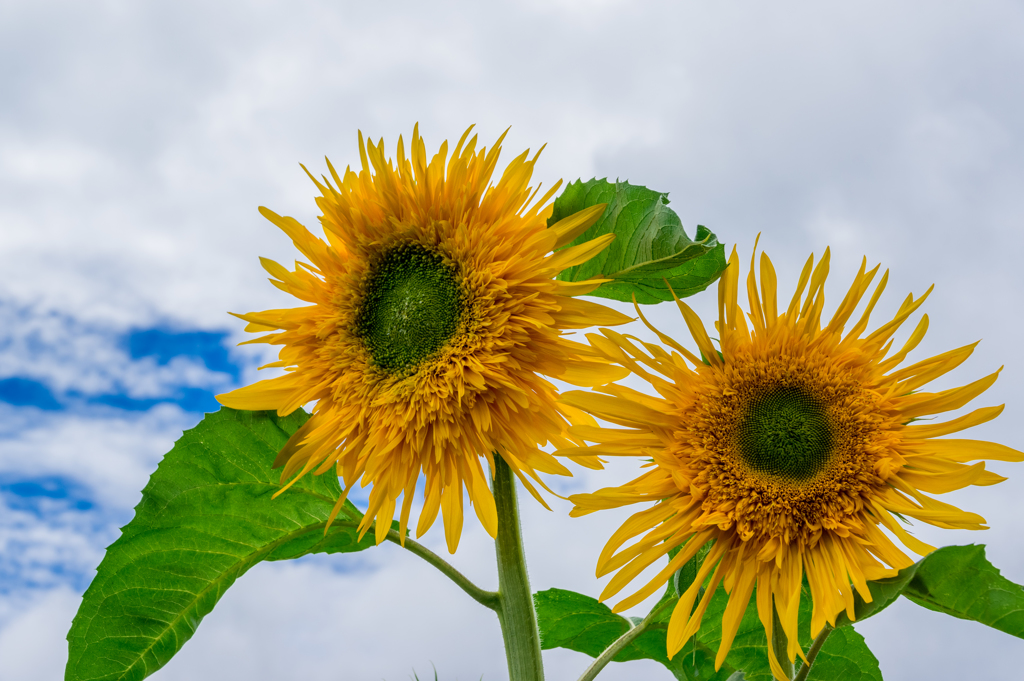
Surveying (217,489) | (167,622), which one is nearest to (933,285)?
(217,489)

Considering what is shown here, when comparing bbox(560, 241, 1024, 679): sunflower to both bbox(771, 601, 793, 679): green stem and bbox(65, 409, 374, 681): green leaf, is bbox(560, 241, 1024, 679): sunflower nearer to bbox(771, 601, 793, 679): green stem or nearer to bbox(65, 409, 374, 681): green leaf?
bbox(771, 601, 793, 679): green stem

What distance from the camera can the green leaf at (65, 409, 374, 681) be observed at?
4.71ft

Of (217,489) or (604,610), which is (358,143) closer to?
(217,489)

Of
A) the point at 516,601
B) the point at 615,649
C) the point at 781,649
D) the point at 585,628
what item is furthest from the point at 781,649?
the point at 585,628

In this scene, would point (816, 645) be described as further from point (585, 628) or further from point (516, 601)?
point (585, 628)

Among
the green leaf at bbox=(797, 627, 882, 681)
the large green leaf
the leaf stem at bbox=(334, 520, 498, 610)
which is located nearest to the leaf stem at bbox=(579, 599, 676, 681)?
the leaf stem at bbox=(334, 520, 498, 610)

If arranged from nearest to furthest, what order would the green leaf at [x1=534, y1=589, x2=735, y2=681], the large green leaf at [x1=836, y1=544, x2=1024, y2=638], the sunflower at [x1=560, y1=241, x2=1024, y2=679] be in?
1. the large green leaf at [x1=836, y1=544, x2=1024, y2=638]
2. the sunflower at [x1=560, y1=241, x2=1024, y2=679]
3. the green leaf at [x1=534, y1=589, x2=735, y2=681]

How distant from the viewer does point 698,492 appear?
1169 millimetres

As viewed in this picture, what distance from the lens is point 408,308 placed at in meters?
1.31

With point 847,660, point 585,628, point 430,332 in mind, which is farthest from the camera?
point 585,628

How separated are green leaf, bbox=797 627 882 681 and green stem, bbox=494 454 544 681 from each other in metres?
0.52

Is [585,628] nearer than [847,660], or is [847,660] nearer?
[847,660]

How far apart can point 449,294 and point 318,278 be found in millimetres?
232

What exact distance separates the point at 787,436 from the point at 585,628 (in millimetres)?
691
